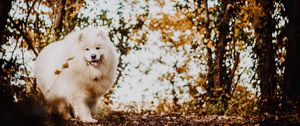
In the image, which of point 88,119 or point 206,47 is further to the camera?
point 206,47

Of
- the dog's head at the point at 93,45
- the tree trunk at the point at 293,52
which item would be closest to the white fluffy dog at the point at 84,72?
the dog's head at the point at 93,45

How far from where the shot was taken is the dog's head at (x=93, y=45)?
7023mm

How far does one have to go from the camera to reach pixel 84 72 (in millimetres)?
7230

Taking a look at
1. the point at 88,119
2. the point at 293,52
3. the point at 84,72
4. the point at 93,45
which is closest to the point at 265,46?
the point at 293,52

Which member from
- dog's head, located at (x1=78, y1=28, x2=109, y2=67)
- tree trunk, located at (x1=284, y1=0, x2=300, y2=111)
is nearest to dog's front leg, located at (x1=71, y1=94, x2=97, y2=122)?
dog's head, located at (x1=78, y1=28, x2=109, y2=67)

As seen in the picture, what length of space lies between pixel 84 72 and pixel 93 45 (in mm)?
481

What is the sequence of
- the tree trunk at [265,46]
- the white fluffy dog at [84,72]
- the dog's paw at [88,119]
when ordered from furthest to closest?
the tree trunk at [265,46], the white fluffy dog at [84,72], the dog's paw at [88,119]

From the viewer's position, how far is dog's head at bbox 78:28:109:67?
7.02m

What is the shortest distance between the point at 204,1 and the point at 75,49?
17.9 feet

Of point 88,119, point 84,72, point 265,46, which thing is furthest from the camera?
point 265,46

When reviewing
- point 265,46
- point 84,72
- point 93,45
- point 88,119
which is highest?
point 265,46

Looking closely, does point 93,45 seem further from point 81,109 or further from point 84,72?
point 81,109

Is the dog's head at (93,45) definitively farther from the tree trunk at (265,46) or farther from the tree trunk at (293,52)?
the tree trunk at (265,46)

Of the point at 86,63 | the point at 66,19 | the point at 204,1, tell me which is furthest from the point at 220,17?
the point at 86,63
